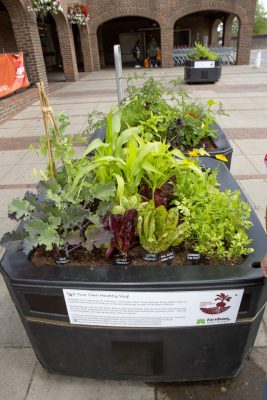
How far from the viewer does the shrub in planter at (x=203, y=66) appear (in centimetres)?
1185

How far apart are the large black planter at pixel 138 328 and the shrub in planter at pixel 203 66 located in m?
11.3

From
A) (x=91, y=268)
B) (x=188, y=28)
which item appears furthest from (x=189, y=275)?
(x=188, y=28)

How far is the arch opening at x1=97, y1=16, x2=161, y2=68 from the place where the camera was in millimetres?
23344

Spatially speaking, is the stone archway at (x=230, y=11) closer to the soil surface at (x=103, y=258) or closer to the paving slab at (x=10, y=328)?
the paving slab at (x=10, y=328)

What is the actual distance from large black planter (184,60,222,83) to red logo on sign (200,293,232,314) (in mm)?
Answer: 11826

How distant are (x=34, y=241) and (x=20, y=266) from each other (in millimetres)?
150

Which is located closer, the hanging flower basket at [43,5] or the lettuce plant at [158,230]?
the lettuce plant at [158,230]

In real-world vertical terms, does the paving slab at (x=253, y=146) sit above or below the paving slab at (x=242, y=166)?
below

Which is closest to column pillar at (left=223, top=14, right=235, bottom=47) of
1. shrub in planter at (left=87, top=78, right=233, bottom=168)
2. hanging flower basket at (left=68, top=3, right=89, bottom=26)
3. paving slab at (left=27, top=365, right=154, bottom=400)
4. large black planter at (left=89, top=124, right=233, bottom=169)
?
hanging flower basket at (left=68, top=3, right=89, bottom=26)

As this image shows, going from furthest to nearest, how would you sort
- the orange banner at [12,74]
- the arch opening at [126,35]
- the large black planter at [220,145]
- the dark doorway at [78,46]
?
the arch opening at [126,35]
the dark doorway at [78,46]
the orange banner at [12,74]
the large black planter at [220,145]

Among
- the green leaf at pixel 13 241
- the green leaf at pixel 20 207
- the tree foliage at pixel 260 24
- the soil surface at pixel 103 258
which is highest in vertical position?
the green leaf at pixel 20 207

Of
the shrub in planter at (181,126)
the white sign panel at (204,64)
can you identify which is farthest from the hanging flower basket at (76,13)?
the shrub in planter at (181,126)

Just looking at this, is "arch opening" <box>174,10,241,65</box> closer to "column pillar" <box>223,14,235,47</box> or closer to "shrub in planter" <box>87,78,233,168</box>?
"column pillar" <box>223,14,235,47</box>

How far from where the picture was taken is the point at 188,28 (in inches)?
983
